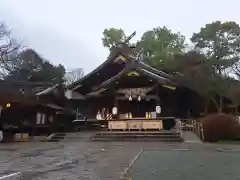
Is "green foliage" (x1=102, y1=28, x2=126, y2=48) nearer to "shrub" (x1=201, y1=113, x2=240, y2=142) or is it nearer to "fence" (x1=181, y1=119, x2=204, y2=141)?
"fence" (x1=181, y1=119, x2=204, y2=141)

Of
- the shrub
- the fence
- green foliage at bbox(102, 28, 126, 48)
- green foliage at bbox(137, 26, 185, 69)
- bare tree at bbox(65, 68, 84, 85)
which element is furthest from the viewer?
bare tree at bbox(65, 68, 84, 85)

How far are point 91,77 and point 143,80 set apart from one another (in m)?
6.44

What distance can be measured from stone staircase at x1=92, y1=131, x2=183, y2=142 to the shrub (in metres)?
1.90

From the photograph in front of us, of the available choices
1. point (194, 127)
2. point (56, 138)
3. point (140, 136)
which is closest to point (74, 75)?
point (56, 138)

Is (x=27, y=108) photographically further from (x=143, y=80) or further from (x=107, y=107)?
(x=143, y=80)

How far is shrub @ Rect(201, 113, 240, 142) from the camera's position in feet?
65.6

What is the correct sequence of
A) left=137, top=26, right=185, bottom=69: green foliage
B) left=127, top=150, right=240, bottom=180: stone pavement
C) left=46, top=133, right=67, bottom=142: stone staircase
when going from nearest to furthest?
left=127, top=150, right=240, bottom=180: stone pavement, left=46, top=133, right=67, bottom=142: stone staircase, left=137, top=26, right=185, bottom=69: green foliage

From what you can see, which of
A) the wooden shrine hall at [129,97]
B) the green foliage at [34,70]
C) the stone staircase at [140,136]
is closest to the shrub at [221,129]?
the stone staircase at [140,136]

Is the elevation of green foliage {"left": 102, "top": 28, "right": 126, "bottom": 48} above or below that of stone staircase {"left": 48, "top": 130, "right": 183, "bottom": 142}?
above

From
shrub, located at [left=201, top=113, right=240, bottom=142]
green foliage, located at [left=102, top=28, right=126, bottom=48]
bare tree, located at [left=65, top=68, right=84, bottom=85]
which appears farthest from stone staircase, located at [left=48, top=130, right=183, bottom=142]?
bare tree, located at [left=65, top=68, right=84, bottom=85]

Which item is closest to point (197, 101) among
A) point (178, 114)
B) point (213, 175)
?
point (178, 114)

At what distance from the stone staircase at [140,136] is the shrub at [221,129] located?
1903mm

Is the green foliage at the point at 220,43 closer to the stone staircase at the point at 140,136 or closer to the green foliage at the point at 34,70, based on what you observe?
A: the stone staircase at the point at 140,136

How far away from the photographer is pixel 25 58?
4719 centimetres
